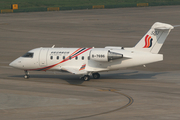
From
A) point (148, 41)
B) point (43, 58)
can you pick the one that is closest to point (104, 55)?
point (148, 41)

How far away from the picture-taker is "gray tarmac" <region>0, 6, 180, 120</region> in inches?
917

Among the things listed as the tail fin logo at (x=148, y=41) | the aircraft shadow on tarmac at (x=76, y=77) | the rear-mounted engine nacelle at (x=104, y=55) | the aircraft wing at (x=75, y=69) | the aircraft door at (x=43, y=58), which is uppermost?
the tail fin logo at (x=148, y=41)

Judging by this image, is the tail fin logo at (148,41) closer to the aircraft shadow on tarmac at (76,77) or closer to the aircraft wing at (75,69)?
the aircraft shadow on tarmac at (76,77)

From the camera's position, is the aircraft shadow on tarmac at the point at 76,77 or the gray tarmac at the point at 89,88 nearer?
the gray tarmac at the point at 89,88

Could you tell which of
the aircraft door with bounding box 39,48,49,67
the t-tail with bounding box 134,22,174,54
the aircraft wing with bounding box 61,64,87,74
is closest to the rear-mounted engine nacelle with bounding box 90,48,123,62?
the aircraft wing with bounding box 61,64,87,74

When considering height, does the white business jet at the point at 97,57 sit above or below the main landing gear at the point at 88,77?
above

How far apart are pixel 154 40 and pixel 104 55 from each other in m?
5.38

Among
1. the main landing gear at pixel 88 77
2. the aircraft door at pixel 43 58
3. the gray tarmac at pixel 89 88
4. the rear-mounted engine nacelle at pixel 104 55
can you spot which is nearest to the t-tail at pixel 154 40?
the rear-mounted engine nacelle at pixel 104 55

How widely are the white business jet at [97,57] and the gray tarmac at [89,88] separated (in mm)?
1407

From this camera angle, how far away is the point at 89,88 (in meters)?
31.5

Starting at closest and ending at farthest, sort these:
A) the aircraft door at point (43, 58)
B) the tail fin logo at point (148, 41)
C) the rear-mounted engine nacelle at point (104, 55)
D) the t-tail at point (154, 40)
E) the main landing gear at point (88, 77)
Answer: the rear-mounted engine nacelle at point (104, 55) < the t-tail at point (154, 40) < the tail fin logo at point (148, 41) < the main landing gear at point (88, 77) < the aircraft door at point (43, 58)

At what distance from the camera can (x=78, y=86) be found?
32500 millimetres

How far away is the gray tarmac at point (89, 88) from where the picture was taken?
23281 millimetres

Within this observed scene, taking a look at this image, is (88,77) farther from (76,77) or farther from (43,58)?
(43,58)
